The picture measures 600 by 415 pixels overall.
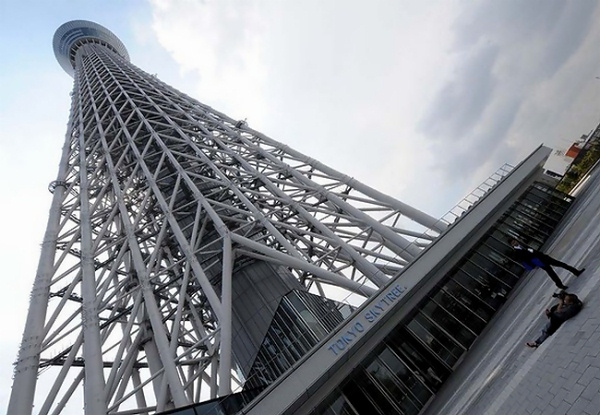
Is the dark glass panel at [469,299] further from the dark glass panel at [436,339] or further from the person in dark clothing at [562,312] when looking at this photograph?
the person in dark clothing at [562,312]

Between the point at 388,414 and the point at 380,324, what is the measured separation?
217cm

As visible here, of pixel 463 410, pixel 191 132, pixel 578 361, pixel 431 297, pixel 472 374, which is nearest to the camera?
pixel 578 361

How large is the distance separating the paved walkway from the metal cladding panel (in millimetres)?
8173

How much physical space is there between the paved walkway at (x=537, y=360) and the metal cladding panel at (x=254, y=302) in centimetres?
817

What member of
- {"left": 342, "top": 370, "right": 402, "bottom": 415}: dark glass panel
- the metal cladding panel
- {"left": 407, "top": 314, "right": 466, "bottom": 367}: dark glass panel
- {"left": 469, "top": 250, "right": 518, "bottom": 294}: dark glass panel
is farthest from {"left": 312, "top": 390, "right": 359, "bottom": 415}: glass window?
{"left": 469, "top": 250, "right": 518, "bottom": 294}: dark glass panel

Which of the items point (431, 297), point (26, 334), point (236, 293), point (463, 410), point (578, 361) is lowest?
point (578, 361)

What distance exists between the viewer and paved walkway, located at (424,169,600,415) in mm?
5652

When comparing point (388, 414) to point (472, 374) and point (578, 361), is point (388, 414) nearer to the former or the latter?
point (472, 374)

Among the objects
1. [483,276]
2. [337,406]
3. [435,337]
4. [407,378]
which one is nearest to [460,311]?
[435,337]

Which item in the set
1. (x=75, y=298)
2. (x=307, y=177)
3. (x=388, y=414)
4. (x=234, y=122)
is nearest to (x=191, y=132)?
(x=234, y=122)

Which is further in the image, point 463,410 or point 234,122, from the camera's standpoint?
point 234,122

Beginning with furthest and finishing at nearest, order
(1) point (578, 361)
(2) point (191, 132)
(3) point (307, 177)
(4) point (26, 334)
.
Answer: (2) point (191, 132) → (3) point (307, 177) → (4) point (26, 334) → (1) point (578, 361)

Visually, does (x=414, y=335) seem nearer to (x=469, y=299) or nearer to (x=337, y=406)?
(x=469, y=299)

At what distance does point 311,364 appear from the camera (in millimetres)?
8719
